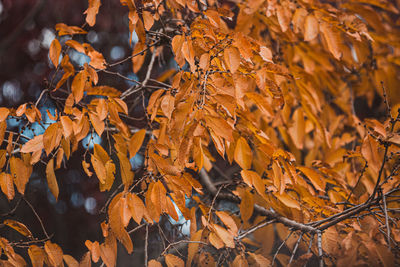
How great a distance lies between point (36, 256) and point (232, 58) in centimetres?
77

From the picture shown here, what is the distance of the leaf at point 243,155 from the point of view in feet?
3.01

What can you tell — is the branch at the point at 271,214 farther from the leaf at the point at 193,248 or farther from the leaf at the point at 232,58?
the leaf at the point at 232,58

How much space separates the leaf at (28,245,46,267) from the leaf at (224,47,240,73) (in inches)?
29.3

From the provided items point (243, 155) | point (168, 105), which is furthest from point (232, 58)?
point (243, 155)

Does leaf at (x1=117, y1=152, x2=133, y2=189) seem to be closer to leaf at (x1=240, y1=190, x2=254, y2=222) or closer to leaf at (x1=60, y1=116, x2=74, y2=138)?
leaf at (x1=60, y1=116, x2=74, y2=138)

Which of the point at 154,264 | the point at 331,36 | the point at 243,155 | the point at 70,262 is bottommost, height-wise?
the point at 70,262

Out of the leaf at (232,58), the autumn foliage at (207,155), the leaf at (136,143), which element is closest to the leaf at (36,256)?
the autumn foliage at (207,155)

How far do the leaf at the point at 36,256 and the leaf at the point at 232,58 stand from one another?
2.44ft

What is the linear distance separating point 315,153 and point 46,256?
1290 mm

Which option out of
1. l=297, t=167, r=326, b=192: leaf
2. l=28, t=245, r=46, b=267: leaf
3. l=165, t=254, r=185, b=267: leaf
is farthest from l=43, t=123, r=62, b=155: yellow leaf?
l=297, t=167, r=326, b=192: leaf

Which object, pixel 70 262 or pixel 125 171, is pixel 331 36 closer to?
pixel 125 171

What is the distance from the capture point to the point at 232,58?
729 mm

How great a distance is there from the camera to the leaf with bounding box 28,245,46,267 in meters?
0.87

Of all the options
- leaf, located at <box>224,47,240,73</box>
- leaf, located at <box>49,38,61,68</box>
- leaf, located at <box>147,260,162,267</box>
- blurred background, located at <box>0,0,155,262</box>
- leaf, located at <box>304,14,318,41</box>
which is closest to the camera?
leaf, located at <box>224,47,240,73</box>
